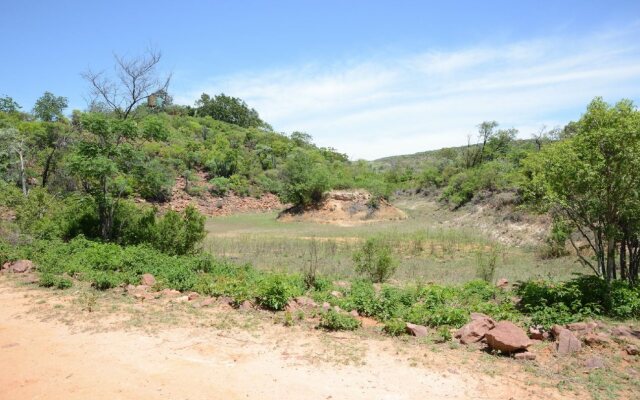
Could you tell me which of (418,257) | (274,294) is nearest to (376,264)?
(274,294)

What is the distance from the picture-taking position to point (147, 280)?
1020 centimetres

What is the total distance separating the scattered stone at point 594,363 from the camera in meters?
5.74

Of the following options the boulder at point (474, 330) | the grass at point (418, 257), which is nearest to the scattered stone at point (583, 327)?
the boulder at point (474, 330)

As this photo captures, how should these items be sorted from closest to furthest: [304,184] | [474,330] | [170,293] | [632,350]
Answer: [632,350], [474,330], [170,293], [304,184]

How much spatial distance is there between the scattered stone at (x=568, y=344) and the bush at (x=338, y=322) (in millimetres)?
3070

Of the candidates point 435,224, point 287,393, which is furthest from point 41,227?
point 435,224

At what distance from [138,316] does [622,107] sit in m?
9.89

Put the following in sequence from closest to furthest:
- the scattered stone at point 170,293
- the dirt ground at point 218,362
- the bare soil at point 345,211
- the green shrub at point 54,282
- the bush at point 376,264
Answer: the dirt ground at point 218,362
the scattered stone at point 170,293
the green shrub at point 54,282
the bush at point 376,264
the bare soil at point 345,211

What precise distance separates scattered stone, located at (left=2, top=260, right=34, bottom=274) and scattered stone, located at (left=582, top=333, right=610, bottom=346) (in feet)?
41.1

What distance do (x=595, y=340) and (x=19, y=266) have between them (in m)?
12.9

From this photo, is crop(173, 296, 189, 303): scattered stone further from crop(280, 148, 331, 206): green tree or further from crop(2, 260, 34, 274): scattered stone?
crop(280, 148, 331, 206): green tree

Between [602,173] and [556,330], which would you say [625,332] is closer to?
[556,330]

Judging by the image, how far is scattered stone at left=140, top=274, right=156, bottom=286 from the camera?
10133 mm

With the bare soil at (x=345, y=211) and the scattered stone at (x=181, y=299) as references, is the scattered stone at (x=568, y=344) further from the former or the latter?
the bare soil at (x=345, y=211)
